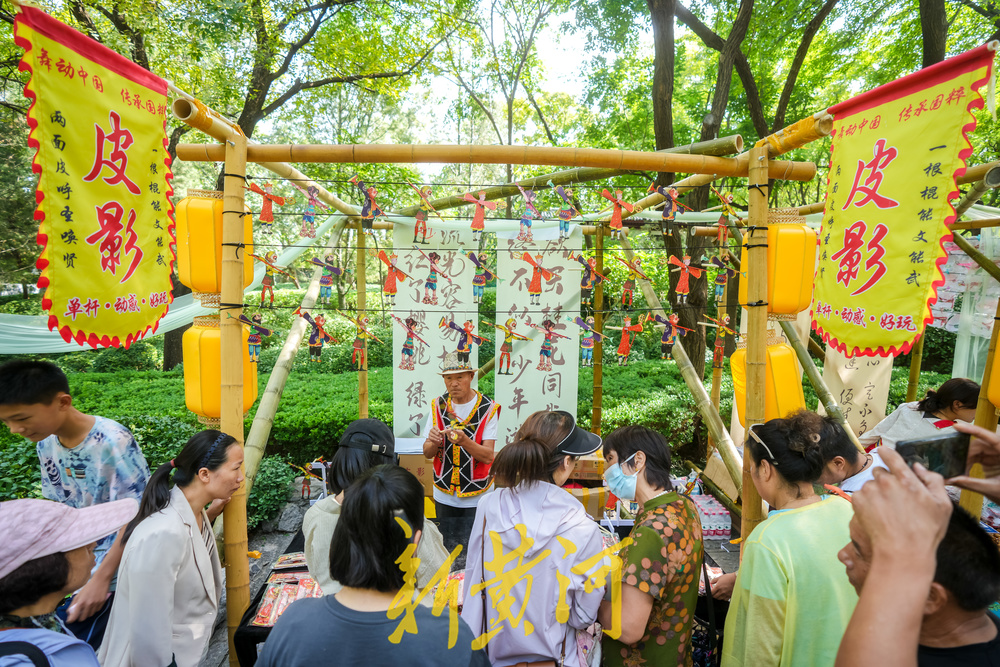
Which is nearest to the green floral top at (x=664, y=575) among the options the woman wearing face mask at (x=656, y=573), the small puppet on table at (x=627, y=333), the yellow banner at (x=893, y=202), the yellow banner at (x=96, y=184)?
the woman wearing face mask at (x=656, y=573)

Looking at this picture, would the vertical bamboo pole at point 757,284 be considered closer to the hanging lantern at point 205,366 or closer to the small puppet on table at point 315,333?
the small puppet on table at point 315,333

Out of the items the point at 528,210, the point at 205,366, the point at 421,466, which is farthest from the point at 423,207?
the point at 421,466

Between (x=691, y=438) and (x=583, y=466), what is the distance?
3180mm

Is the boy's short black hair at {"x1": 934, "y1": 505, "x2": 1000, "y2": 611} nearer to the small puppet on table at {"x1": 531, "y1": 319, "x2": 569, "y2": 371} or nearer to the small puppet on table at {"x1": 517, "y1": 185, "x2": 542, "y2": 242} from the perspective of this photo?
the small puppet on table at {"x1": 517, "y1": 185, "x2": 542, "y2": 242}

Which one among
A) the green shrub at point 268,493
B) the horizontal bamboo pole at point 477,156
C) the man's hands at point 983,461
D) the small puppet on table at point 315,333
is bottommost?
the green shrub at point 268,493

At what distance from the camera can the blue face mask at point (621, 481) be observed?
225 cm

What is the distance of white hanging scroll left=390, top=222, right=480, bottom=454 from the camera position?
466 centimetres

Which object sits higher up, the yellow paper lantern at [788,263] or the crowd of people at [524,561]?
the yellow paper lantern at [788,263]

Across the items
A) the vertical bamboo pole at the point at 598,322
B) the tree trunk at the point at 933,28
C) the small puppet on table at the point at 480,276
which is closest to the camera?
the small puppet on table at the point at 480,276

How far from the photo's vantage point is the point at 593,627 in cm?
200

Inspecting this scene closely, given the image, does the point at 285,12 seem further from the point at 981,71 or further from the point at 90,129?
the point at 981,71

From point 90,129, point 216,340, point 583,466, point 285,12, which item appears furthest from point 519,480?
point 285,12

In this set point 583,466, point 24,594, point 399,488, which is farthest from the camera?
point 583,466

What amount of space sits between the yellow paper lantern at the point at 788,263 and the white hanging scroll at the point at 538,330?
191cm
